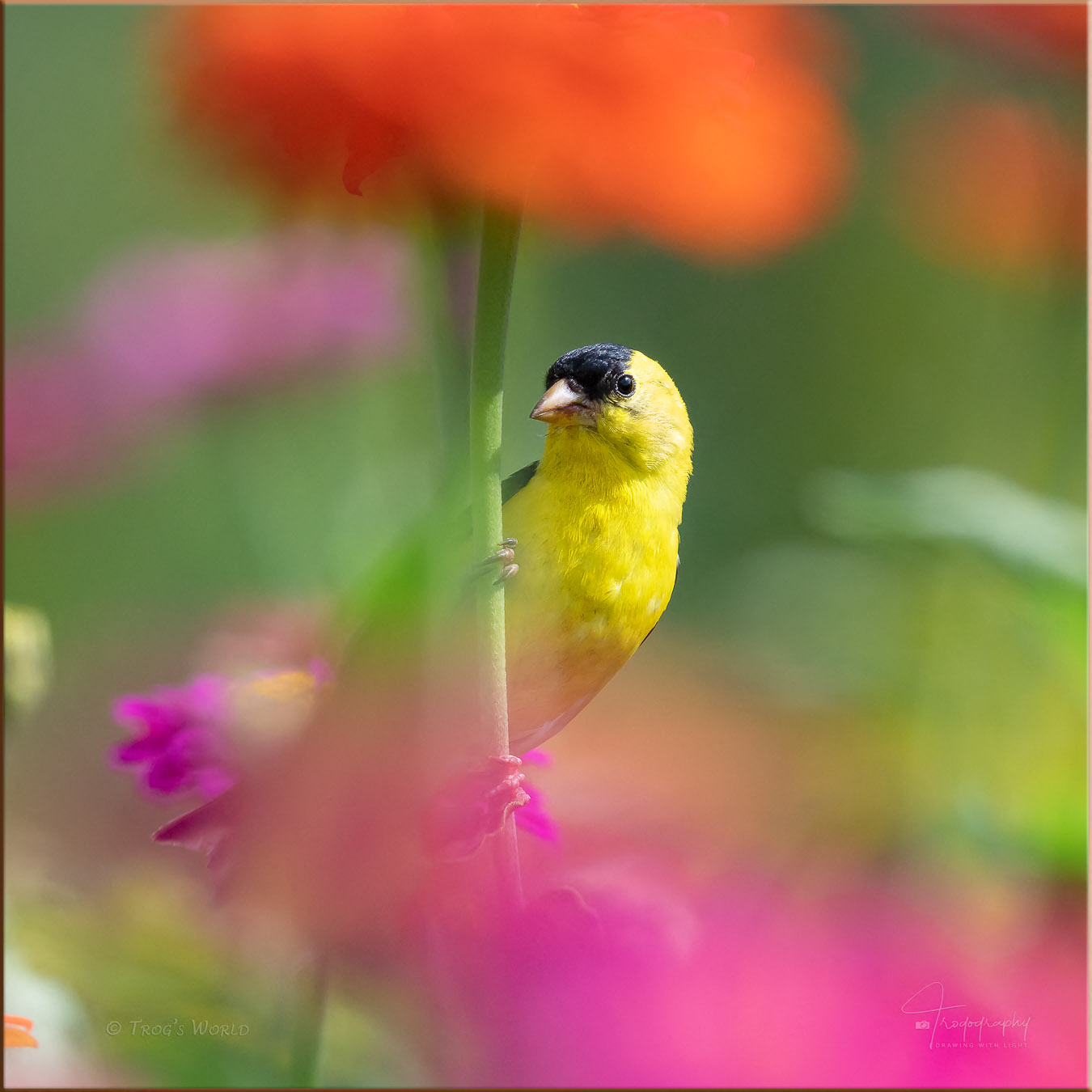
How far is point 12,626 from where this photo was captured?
32 centimetres

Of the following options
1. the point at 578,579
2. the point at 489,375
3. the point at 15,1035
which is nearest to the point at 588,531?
the point at 578,579

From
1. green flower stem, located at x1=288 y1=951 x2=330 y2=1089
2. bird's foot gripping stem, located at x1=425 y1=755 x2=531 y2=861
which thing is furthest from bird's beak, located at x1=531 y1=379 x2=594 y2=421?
green flower stem, located at x1=288 y1=951 x2=330 y2=1089

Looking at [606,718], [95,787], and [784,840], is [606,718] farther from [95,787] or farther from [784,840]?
[95,787]

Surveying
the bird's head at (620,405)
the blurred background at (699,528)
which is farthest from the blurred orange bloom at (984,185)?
the bird's head at (620,405)

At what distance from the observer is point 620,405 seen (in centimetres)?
36

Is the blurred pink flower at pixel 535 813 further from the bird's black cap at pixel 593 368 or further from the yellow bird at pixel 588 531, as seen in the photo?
the bird's black cap at pixel 593 368

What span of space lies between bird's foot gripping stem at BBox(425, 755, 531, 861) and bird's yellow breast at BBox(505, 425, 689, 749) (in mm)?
39

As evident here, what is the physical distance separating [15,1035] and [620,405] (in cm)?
29

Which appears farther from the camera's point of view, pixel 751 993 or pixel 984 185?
pixel 984 185

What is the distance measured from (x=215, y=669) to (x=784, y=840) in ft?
0.87

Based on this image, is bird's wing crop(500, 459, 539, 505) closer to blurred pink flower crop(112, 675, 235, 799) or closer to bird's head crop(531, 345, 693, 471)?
bird's head crop(531, 345, 693, 471)

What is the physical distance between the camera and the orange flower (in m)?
0.34

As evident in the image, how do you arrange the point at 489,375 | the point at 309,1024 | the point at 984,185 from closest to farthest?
the point at 489,375
the point at 309,1024
the point at 984,185

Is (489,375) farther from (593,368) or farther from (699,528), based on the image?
(699,528)
